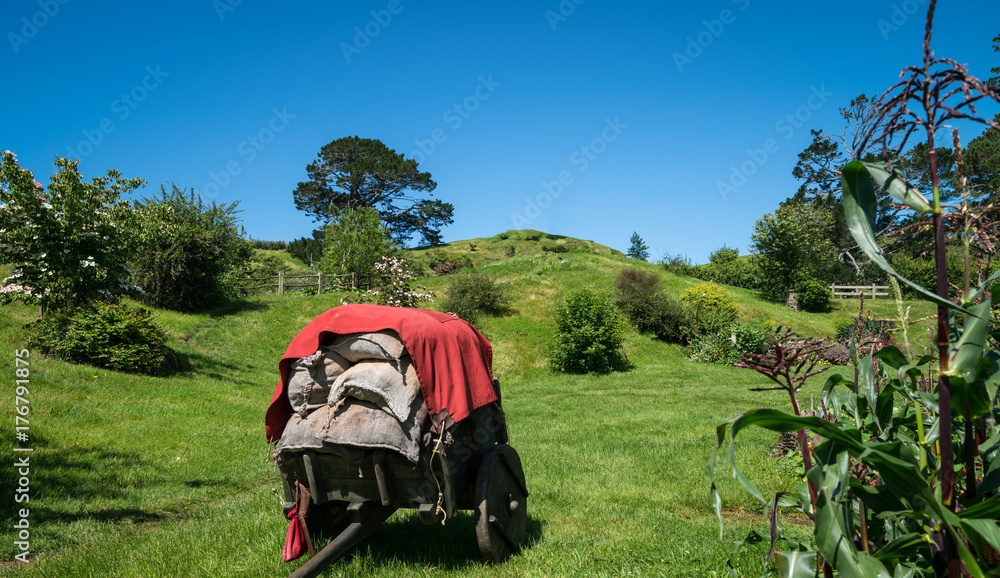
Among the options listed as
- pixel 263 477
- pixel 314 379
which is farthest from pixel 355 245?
pixel 314 379

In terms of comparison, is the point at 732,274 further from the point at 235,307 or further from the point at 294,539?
the point at 294,539

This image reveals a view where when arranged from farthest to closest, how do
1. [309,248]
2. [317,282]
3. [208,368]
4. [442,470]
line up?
1. [309,248]
2. [317,282]
3. [208,368]
4. [442,470]

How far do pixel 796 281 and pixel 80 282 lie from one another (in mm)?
33863

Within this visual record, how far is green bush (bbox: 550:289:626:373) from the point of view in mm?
19188

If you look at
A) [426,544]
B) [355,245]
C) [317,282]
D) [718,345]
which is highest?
[355,245]

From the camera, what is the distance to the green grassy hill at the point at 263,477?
436cm

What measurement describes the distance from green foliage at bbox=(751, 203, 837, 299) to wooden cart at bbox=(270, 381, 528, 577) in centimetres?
3193

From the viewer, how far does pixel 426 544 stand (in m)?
4.79

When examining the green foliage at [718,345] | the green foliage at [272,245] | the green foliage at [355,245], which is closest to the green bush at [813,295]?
the green foliage at [718,345]

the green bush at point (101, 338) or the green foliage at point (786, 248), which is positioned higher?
the green foliage at point (786, 248)

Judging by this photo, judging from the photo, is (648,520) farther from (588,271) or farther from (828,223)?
(828,223)

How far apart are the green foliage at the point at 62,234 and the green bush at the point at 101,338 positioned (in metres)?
0.39

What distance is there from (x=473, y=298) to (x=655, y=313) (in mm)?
8048

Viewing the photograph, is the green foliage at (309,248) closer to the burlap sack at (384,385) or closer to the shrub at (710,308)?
the shrub at (710,308)
